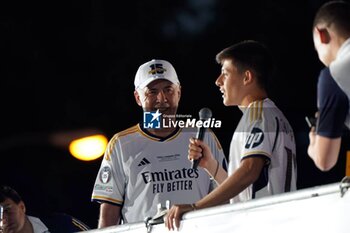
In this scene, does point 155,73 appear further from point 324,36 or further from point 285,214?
point 285,214

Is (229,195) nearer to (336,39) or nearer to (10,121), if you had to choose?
(336,39)

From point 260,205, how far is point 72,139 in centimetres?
328

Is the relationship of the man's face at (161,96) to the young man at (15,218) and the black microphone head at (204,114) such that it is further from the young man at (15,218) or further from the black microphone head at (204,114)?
the young man at (15,218)

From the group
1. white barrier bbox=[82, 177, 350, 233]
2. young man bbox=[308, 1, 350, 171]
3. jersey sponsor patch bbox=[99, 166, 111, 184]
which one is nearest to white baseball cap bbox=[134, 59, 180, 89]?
jersey sponsor patch bbox=[99, 166, 111, 184]

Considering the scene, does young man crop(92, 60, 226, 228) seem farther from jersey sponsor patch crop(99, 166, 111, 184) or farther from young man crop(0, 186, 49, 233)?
young man crop(0, 186, 49, 233)

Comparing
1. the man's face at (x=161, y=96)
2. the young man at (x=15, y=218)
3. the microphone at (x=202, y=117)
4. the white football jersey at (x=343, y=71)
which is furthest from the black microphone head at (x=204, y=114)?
Result: the young man at (x=15, y=218)

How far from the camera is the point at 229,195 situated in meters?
3.87

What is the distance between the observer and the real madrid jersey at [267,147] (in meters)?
3.96

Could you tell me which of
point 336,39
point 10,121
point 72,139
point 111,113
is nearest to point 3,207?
point 111,113

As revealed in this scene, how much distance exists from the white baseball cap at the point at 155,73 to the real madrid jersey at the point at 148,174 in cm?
22

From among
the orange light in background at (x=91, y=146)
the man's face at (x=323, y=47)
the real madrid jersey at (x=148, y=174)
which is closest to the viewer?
the man's face at (x=323, y=47)

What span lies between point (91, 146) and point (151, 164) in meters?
1.21

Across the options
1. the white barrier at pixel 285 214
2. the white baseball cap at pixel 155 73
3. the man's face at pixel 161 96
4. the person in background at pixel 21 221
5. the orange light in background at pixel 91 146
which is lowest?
the white barrier at pixel 285 214

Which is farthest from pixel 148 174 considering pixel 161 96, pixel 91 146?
pixel 91 146
